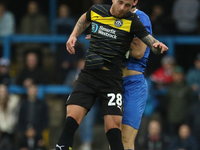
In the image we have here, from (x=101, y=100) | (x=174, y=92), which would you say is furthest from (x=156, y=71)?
(x=101, y=100)

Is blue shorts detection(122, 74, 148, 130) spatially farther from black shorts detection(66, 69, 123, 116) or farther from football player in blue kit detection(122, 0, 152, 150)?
black shorts detection(66, 69, 123, 116)

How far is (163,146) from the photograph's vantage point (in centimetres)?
871

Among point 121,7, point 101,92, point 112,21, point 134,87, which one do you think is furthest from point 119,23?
point 134,87

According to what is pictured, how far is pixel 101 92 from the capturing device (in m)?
4.86

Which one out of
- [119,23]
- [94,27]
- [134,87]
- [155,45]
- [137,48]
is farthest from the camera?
[134,87]

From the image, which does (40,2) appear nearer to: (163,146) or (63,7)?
(63,7)

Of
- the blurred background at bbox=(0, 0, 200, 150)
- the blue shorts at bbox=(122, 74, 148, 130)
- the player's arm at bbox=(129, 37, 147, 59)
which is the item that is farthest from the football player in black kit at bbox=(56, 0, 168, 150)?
the blurred background at bbox=(0, 0, 200, 150)

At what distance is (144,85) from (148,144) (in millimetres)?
3461

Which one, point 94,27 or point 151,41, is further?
point 94,27

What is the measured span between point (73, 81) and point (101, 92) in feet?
17.2

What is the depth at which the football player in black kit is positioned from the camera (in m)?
4.80

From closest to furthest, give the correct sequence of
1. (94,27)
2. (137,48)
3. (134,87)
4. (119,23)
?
(119,23)
(94,27)
(137,48)
(134,87)

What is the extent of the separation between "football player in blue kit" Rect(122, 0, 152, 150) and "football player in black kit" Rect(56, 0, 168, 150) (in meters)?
0.35

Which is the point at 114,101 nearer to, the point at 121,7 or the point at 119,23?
the point at 119,23
